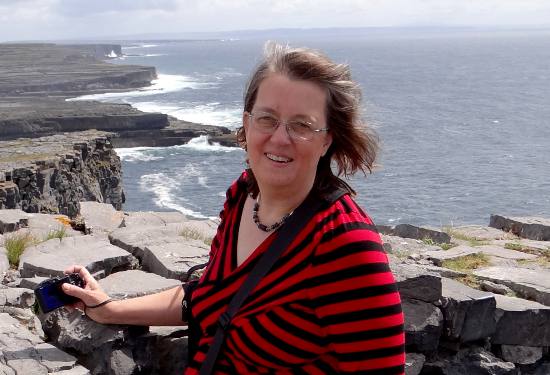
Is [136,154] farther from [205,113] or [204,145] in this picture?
[205,113]

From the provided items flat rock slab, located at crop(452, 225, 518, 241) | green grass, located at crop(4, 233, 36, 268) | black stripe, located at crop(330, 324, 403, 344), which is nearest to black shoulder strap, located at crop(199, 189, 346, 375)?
black stripe, located at crop(330, 324, 403, 344)

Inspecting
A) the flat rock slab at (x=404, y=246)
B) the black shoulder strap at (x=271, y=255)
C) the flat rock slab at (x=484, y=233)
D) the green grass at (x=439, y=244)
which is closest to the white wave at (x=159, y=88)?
the flat rock slab at (x=484, y=233)

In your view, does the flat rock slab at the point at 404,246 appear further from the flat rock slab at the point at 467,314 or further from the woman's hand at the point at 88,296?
the woman's hand at the point at 88,296

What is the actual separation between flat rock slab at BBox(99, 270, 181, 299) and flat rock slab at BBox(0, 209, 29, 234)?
3370 mm

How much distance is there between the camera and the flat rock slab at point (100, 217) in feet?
27.8

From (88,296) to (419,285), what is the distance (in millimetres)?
2166

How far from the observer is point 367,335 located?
2557 millimetres

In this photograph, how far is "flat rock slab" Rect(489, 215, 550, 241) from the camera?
29.6 ft

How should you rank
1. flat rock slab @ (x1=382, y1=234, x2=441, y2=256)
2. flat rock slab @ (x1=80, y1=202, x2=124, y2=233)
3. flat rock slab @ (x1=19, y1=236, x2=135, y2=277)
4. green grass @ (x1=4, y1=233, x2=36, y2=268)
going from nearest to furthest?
flat rock slab @ (x1=19, y1=236, x2=135, y2=277) < green grass @ (x1=4, y1=233, x2=36, y2=268) < flat rock slab @ (x1=382, y1=234, x2=441, y2=256) < flat rock slab @ (x1=80, y1=202, x2=124, y2=233)

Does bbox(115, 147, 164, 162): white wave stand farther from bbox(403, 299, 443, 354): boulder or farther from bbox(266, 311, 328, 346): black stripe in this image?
bbox(266, 311, 328, 346): black stripe

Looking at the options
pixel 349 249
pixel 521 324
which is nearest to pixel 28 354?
pixel 349 249

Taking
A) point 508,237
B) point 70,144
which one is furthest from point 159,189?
point 508,237

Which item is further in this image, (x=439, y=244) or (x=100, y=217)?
(x=100, y=217)

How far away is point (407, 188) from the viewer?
4331 cm
